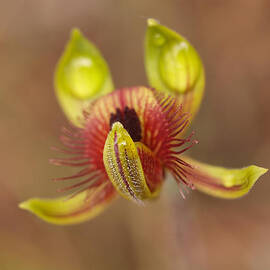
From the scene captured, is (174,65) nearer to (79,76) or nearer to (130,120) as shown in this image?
(130,120)

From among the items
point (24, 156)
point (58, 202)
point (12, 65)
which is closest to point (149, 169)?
point (58, 202)

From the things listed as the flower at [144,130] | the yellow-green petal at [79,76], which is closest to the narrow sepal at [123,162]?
the flower at [144,130]

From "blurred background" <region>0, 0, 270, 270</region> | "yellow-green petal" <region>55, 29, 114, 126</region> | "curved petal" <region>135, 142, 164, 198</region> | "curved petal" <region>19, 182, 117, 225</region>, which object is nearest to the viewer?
"curved petal" <region>135, 142, 164, 198</region>

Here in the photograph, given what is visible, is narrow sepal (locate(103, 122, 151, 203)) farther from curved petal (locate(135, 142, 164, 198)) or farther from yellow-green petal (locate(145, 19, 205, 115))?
yellow-green petal (locate(145, 19, 205, 115))

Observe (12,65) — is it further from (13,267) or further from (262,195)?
(262,195)

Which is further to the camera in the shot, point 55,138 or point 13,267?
point 55,138

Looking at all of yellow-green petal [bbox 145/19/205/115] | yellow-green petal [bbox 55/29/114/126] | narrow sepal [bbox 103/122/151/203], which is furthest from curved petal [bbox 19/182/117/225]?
Answer: yellow-green petal [bbox 145/19/205/115]
